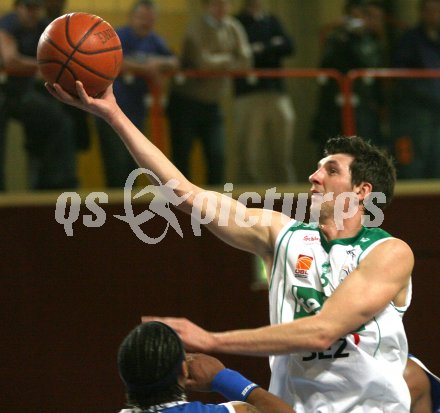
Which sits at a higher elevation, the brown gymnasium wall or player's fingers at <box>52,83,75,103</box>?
player's fingers at <box>52,83,75,103</box>

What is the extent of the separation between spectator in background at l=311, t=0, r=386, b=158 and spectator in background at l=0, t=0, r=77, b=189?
195cm

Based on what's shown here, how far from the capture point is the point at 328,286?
13.2 ft

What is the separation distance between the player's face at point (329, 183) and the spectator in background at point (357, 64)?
3.11 m

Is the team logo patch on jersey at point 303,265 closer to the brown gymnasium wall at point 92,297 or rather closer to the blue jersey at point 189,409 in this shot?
the blue jersey at point 189,409

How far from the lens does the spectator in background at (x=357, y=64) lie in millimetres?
7555

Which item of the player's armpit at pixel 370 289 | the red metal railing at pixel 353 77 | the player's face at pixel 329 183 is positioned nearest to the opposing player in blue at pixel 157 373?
the player's armpit at pixel 370 289

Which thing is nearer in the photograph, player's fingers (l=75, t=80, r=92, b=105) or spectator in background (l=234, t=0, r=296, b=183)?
player's fingers (l=75, t=80, r=92, b=105)

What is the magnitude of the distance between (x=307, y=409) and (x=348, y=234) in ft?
2.56

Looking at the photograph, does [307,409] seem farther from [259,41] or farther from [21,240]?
[259,41]

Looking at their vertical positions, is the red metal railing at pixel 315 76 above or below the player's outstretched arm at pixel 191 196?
above

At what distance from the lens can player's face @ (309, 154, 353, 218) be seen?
417 cm

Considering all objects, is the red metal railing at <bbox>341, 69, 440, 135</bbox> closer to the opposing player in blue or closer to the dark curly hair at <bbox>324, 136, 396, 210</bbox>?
the dark curly hair at <bbox>324, 136, 396, 210</bbox>

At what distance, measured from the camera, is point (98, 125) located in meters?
7.08

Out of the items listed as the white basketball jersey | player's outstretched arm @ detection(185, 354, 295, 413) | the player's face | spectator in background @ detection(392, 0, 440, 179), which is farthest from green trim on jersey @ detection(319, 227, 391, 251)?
spectator in background @ detection(392, 0, 440, 179)
